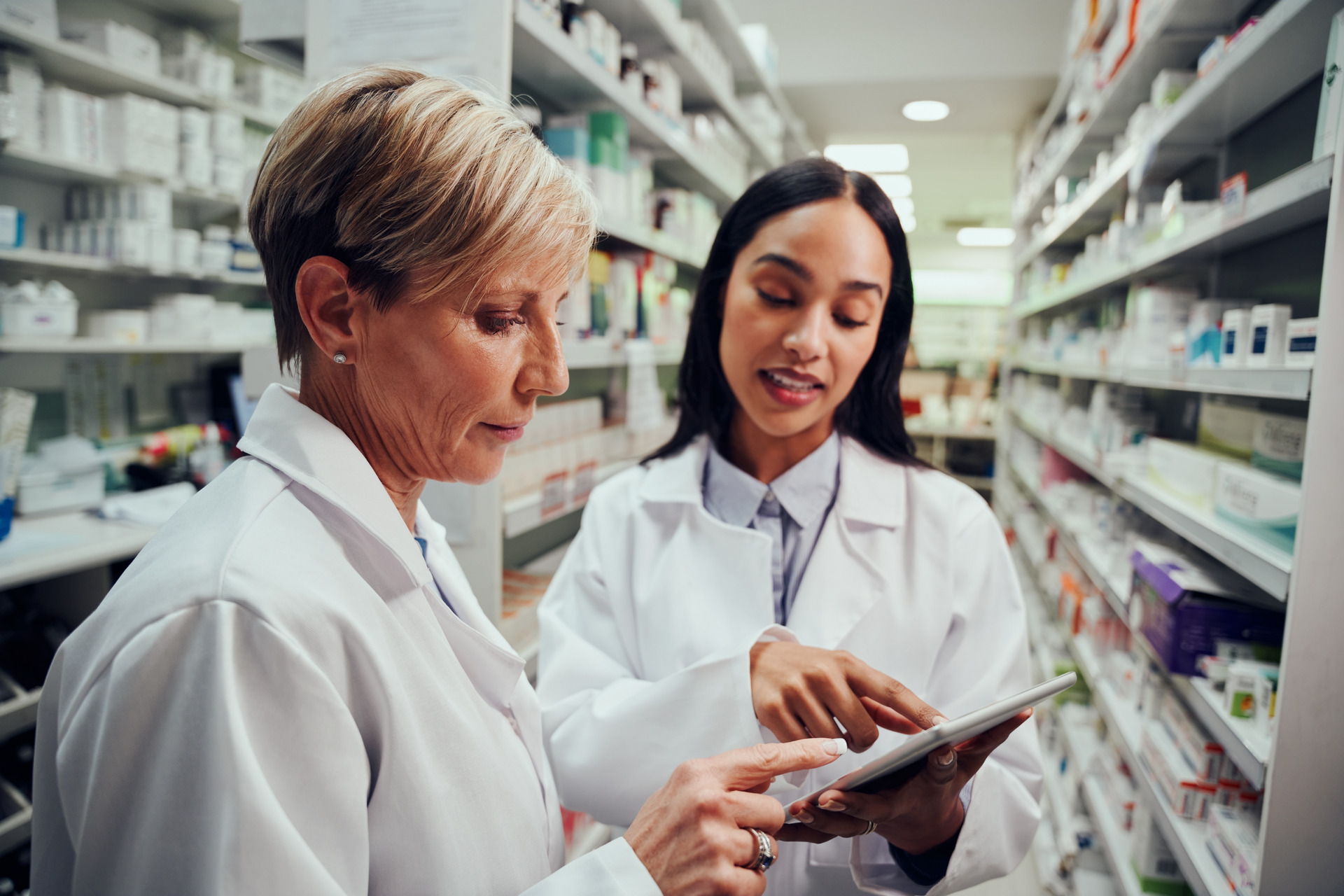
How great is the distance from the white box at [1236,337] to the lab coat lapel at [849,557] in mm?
828

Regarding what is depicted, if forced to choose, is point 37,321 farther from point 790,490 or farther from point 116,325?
point 790,490

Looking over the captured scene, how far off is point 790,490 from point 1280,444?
3.32ft

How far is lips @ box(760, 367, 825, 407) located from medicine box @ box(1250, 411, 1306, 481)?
913 mm

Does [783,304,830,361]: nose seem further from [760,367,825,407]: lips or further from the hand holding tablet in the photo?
the hand holding tablet

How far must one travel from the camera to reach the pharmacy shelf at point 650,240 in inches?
88.0

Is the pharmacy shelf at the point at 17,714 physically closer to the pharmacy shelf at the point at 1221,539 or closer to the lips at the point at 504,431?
the lips at the point at 504,431

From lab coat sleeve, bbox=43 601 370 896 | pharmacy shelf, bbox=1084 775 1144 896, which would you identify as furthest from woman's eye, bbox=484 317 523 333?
pharmacy shelf, bbox=1084 775 1144 896

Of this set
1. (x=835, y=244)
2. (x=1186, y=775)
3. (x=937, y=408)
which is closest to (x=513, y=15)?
(x=835, y=244)

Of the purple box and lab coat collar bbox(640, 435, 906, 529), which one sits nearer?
lab coat collar bbox(640, 435, 906, 529)

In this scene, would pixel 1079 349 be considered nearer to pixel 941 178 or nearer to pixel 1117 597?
pixel 1117 597

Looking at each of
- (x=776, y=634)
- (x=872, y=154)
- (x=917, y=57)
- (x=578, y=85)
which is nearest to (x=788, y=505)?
(x=776, y=634)

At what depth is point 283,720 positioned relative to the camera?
2.02ft

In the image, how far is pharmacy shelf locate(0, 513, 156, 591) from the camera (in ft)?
7.06

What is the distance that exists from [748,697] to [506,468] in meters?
1.01
